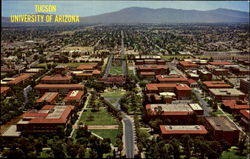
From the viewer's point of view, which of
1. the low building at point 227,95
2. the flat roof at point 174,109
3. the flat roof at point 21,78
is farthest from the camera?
the flat roof at point 21,78

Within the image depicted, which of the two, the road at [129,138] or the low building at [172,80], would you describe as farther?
the low building at [172,80]

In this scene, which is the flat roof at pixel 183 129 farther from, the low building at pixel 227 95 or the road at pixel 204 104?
the low building at pixel 227 95

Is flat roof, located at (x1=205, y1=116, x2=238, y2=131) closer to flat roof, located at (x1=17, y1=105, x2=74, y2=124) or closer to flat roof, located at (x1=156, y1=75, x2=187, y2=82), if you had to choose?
flat roof, located at (x1=17, y1=105, x2=74, y2=124)

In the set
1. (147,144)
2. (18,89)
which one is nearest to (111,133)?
(147,144)

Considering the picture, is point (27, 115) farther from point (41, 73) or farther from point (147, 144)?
point (41, 73)

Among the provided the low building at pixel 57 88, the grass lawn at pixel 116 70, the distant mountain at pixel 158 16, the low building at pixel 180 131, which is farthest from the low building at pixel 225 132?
the distant mountain at pixel 158 16

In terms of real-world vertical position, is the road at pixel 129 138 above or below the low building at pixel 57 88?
below

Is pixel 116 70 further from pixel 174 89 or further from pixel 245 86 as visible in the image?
pixel 245 86
